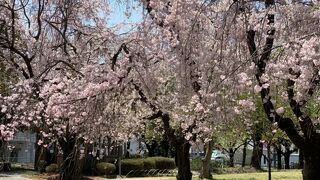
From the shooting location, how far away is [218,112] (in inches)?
390

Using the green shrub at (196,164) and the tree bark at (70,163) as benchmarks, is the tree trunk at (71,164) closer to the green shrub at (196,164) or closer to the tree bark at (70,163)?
the tree bark at (70,163)

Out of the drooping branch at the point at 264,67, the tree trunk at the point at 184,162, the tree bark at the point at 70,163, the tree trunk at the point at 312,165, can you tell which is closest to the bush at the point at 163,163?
the tree trunk at the point at 184,162

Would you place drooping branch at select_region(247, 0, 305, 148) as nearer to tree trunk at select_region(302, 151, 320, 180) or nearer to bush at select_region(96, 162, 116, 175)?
tree trunk at select_region(302, 151, 320, 180)

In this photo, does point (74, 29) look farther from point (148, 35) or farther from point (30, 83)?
point (148, 35)

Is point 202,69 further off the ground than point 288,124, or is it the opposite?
point 202,69

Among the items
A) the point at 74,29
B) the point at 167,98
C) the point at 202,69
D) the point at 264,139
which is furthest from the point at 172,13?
the point at 264,139

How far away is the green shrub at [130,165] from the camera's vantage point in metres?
33.2

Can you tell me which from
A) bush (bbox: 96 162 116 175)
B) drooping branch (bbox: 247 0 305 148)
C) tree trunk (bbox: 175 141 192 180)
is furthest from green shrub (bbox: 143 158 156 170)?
drooping branch (bbox: 247 0 305 148)

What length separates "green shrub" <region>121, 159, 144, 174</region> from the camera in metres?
33.2

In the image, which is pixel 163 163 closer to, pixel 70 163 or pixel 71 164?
pixel 71 164

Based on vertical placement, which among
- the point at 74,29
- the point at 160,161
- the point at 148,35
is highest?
the point at 74,29

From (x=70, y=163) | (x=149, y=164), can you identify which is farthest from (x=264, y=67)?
(x=149, y=164)

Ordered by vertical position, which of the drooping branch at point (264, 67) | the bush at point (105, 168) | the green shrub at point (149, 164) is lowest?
the bush at point (105, 168)

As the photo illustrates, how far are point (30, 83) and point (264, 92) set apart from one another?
6.76 metres
